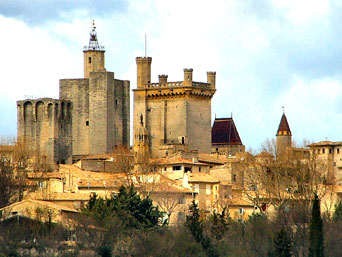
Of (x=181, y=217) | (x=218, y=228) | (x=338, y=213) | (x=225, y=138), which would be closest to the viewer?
(x=218, y=228)

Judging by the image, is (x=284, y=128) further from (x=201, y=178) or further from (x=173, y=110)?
(x=201, y=178)

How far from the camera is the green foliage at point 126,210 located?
3787 inches

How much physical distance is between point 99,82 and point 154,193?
2684 cm

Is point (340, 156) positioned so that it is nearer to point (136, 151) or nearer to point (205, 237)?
point (136, 151)

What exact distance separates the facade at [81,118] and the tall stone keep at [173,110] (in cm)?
150

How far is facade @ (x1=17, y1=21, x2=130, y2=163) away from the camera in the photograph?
440 feet

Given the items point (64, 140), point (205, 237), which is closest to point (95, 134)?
point (64, 140)

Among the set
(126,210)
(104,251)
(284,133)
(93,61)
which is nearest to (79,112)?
(93,61)

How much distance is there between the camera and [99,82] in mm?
134625

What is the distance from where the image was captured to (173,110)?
135500mm

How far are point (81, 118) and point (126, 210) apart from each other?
3881cm

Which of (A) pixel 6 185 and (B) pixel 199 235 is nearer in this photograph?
(B) pixel 199 235

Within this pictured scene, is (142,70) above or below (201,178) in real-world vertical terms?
above

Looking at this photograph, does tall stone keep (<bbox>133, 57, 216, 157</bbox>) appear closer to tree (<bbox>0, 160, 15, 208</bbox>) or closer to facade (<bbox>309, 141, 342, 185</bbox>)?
facade (<bbox>309, 141, 342, 185</bbox>)
